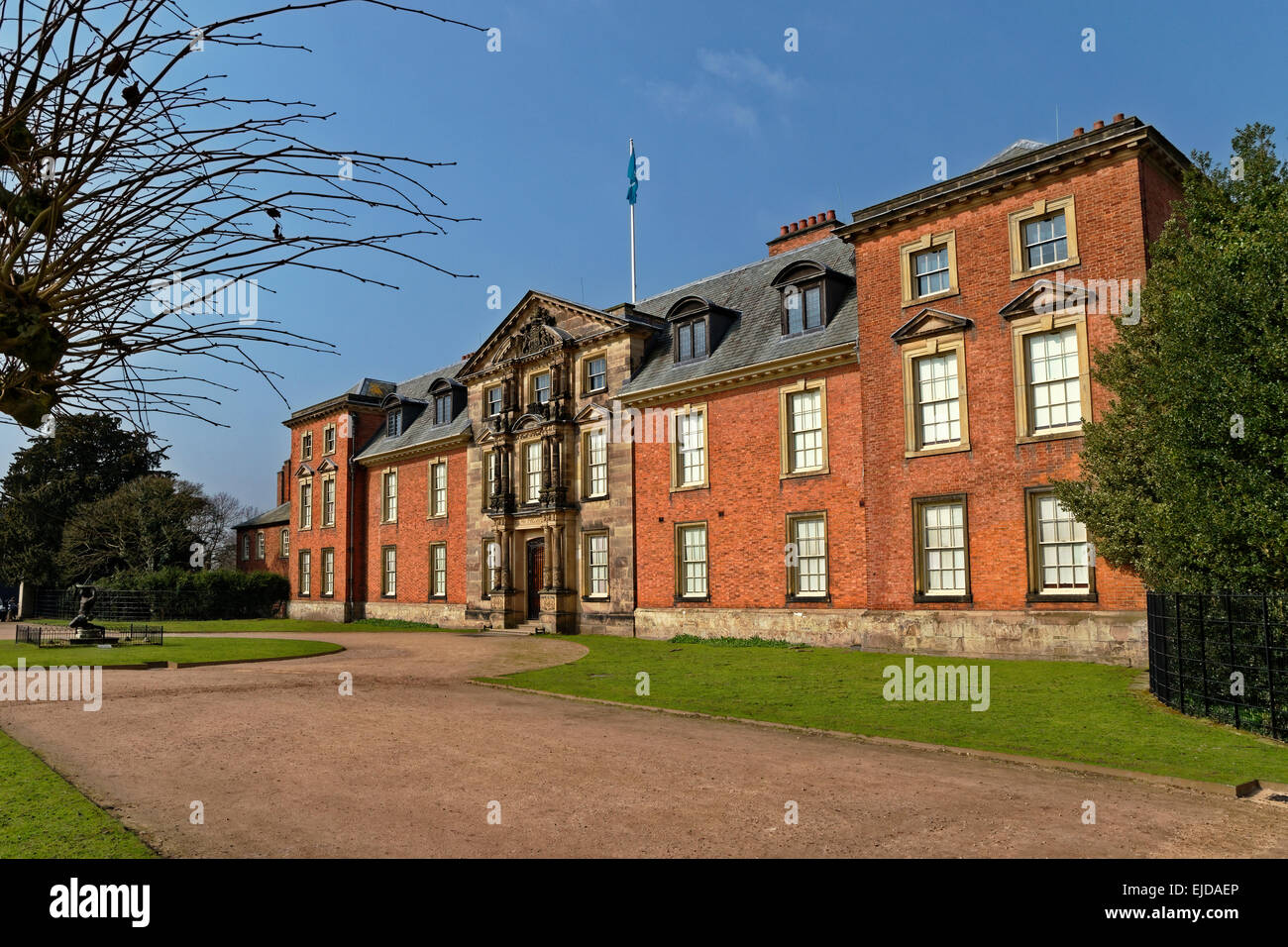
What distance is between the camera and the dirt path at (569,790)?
254 inches

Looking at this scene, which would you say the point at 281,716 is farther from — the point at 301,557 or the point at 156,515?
the point at 156,515

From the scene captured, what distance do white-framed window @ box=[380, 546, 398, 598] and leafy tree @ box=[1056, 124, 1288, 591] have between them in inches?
1313

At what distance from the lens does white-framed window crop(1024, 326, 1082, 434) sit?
18.5m

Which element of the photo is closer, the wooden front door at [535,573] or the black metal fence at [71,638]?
the black metal fence at [71,638]

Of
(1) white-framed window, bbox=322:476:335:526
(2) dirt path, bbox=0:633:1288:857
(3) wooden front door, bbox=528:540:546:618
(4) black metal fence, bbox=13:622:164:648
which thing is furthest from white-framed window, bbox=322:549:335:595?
(2) dirt path, bbox=0:633:1288:857

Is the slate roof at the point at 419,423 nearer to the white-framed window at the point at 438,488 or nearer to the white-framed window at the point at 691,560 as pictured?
the white-framed window at the point at 438,488

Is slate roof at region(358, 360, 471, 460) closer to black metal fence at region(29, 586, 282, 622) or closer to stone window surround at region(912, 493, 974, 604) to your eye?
black metal fence at region(29, 586, 282, 622)

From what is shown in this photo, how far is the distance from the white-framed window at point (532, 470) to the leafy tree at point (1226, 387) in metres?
21.8

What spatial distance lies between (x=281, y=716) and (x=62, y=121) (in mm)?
10939

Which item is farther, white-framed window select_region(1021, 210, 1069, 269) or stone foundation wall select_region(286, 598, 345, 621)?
stone foundation wall select_region(286, 598, 345, 621)

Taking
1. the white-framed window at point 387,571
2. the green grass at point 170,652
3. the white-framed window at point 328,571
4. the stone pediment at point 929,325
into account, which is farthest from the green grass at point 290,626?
the stone pediment at point 929,325

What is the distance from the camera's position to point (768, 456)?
24750mm

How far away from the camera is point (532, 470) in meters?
33.0
